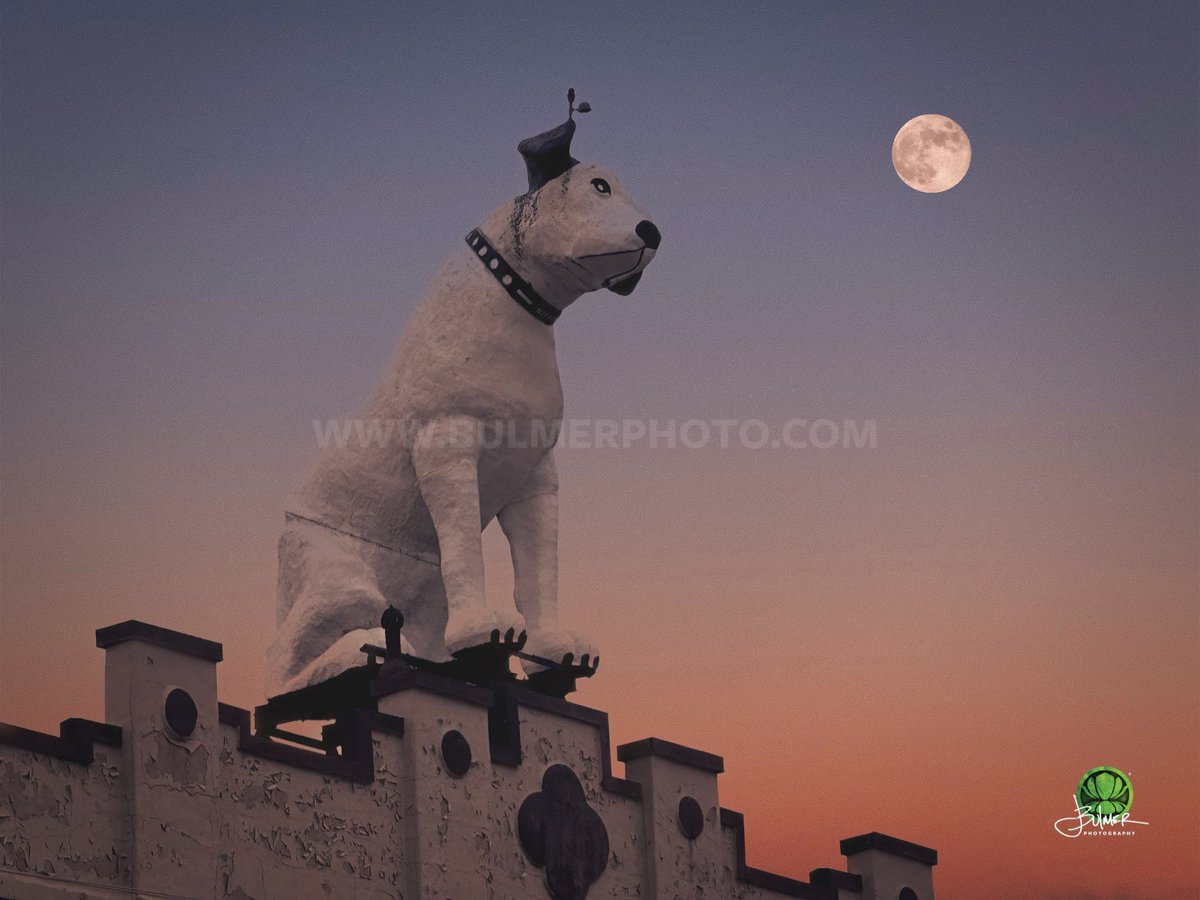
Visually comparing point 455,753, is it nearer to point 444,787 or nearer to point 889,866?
point 444,787

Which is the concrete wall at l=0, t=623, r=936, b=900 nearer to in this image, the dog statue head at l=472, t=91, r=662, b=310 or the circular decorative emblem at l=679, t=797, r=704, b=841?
the circular decorative emblem at l=679, t=797, r=704, b=841

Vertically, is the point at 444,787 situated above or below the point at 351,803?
above

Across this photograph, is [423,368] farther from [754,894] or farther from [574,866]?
[754,894]

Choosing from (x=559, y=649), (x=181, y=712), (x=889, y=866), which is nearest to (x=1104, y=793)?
(x=889, y=866)

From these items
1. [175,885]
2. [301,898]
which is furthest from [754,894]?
[175,885]

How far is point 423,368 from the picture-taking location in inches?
542

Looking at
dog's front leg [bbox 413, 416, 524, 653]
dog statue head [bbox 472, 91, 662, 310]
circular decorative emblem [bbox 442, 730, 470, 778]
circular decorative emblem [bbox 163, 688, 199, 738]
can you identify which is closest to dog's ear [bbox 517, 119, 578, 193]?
dog statue head [bbox 472, 91, 662, 310]

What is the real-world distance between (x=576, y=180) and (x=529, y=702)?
3382mm

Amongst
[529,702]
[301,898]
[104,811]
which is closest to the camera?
[104,811]

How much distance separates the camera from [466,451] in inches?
534

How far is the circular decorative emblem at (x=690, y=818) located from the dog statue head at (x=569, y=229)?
134 inches

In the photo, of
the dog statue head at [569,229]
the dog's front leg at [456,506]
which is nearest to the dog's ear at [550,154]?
the dog statue head at [569,229]

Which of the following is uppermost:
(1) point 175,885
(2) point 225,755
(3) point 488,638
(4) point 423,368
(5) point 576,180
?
A: (5) point 576,180

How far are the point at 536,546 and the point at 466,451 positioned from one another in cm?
94
